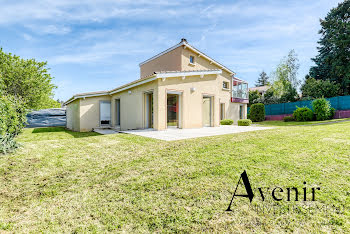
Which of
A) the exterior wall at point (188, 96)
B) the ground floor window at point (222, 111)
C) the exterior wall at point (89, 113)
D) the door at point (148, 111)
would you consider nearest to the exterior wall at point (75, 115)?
the exterior wall at point (89, 113)

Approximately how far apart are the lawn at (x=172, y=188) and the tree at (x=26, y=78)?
70.2 feet

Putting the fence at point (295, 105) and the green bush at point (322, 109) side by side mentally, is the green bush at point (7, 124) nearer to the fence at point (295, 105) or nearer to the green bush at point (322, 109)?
the green bush at point (322, 109)

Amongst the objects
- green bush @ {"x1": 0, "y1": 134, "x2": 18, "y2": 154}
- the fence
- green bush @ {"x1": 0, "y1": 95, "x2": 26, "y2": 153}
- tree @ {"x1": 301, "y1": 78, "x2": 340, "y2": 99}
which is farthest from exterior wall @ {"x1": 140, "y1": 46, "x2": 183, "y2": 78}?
tree @ {"x1": 301, "y1": 78, "x2": 340, "y2": 99}

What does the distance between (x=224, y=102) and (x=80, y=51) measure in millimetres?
15511

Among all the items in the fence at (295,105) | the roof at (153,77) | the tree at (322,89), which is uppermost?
the tree at (322,89)

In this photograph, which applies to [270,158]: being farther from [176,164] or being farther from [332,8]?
[332,8]

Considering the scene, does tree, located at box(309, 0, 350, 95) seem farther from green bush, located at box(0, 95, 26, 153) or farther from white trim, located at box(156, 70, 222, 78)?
green bush, located at box(0, 95, 26, 153)

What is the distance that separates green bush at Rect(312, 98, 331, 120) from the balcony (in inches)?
303

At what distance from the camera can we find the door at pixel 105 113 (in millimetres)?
15078

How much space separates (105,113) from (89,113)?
4.16 feet

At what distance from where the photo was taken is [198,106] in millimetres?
11469

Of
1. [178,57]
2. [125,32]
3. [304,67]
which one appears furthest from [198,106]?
[304,67]

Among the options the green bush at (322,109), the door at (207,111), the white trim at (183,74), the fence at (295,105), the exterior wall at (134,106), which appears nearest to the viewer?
the white trim at (183,74)

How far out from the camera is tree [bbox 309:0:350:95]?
91.0 ft
